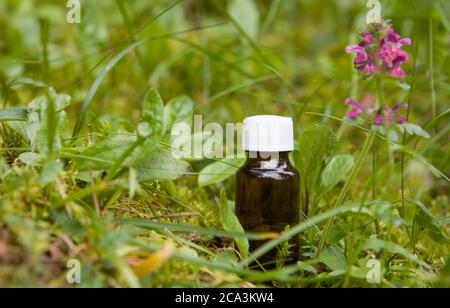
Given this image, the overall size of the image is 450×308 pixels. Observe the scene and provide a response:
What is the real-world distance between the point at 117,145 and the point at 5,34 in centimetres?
152

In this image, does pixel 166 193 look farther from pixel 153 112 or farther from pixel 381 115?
pixel 381 115

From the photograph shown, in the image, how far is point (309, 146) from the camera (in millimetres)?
1225

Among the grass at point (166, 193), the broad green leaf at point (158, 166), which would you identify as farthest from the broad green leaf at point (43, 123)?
the broad green leaf at point (158, 166)

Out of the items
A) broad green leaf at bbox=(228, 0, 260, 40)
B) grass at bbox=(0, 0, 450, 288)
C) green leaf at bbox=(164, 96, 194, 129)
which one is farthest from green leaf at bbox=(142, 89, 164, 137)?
broad green leaf at bbox=(228, 0, 260, 40)

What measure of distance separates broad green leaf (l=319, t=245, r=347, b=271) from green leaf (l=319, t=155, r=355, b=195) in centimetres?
16

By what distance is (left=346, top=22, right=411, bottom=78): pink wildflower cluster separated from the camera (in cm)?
93

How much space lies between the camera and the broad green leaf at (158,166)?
1.03 metres

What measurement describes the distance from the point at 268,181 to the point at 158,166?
225mm

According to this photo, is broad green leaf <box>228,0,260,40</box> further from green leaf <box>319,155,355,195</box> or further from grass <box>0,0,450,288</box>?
green leaf <box>319,155,355,195</box>

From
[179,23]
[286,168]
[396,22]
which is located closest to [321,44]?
[396,22]

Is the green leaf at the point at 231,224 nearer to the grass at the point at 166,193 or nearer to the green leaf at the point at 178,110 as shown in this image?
the grass at the point at 166,193

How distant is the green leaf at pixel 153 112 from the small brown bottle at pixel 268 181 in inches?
7.0

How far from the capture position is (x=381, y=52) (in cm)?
94

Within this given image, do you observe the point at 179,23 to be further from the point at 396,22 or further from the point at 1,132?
the point at 1,132
